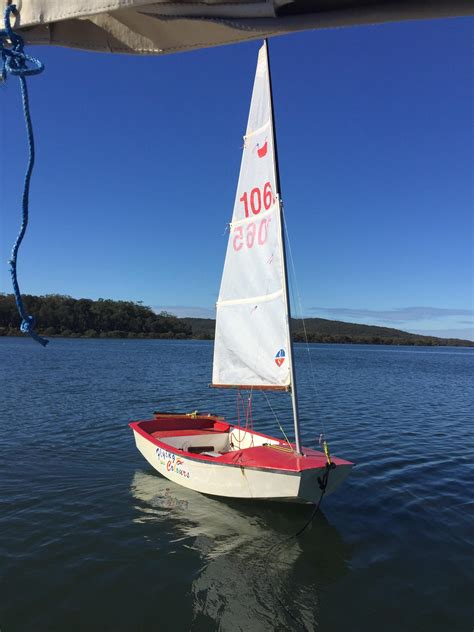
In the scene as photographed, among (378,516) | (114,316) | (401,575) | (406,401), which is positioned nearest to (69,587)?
(401,575)

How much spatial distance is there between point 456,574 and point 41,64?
999cm

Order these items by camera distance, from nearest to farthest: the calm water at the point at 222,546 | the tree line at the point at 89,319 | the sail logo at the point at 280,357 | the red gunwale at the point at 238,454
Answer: the calm water at the point at 222,546
the red gunwale at the point at 238,454
the sail logo at the point at 280,357
the tree line at the point at 89,319

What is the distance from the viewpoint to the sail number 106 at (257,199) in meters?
11.2

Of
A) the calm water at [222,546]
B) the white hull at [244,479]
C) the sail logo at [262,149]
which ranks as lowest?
the calm water at [222,546]

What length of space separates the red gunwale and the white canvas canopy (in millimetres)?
8078

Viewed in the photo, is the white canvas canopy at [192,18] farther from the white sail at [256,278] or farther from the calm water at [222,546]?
the white sail at [256,278]

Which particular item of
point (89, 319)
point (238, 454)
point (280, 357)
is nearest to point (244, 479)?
point (238, 454)

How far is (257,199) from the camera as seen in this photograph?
11820mm

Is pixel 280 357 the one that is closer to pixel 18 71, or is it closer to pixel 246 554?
pixel 246 554

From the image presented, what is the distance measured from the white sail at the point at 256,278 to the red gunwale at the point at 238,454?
171 centimetres

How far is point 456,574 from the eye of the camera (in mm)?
8102

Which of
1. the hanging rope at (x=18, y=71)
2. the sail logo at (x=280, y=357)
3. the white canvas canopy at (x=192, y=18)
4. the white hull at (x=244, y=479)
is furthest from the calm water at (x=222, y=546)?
the white canvas canopy at (x=192, y=18)

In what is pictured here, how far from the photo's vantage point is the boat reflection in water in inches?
275

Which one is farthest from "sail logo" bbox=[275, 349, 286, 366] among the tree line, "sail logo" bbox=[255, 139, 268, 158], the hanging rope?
the tree line
